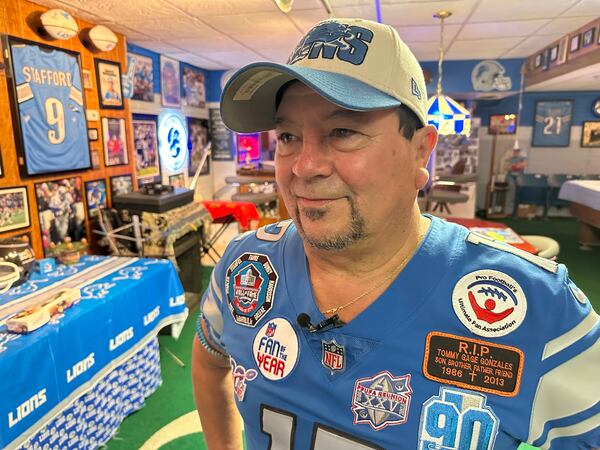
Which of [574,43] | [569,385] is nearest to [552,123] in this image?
[574,43]

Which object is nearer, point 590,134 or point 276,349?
point 276,349

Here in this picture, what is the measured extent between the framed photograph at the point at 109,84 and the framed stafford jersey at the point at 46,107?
30 cm

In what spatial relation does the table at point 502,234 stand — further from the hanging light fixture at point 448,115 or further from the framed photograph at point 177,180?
the framed photograph at point 177,180

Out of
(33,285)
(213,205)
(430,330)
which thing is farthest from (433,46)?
(430,330)

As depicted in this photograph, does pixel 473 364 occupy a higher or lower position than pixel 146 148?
lower

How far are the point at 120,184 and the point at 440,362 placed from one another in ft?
12.5

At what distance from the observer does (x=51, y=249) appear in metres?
3.15

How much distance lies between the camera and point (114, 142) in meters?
3.89

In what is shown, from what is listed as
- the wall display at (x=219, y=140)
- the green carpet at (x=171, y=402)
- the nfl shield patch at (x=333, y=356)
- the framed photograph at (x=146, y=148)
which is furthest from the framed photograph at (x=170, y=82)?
the nfl shield patch at (x=333, y=356)

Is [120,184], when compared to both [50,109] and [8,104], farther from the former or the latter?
[8,104]

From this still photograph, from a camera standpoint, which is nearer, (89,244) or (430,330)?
(430,330)

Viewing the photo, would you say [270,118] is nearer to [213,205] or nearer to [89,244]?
[89,244]

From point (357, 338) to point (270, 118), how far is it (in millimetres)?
547

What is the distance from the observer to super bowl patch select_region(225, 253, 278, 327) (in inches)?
38.3
